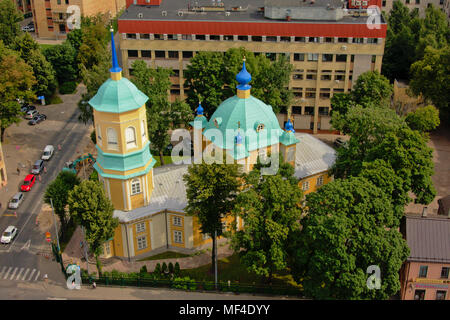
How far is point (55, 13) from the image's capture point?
136 metres

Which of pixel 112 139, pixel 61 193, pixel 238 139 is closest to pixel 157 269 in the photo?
pixel 112 139

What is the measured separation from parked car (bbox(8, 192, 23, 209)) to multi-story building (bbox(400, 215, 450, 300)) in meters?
52.4

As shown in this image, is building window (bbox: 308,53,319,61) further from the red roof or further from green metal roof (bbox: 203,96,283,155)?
green metal roof (bbox: 203,96,283,155)

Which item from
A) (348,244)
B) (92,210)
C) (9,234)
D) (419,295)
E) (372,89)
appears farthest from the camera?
(372,89)

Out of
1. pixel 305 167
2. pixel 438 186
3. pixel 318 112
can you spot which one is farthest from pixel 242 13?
pixel 438 186

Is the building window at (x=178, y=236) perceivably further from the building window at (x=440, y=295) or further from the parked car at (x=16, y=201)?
the building window at (x=440, y=295)

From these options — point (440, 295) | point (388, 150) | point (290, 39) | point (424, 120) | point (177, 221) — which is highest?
point (290, 39)

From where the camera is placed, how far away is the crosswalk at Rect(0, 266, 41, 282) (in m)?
66.1

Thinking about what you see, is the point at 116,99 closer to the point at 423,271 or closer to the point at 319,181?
the point at 319,181

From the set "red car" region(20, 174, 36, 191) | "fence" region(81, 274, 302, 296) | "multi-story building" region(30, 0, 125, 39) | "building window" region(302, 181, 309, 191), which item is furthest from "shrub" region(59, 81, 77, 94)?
"building window" region(302, 181, 309, 191)

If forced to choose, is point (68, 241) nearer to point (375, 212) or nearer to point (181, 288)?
point (181, 288)

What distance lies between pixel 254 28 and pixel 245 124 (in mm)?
32204

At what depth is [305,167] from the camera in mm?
75312

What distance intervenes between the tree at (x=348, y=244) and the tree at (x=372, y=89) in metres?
33.0
